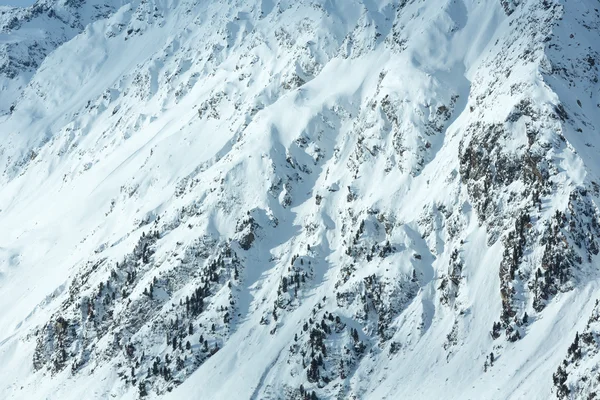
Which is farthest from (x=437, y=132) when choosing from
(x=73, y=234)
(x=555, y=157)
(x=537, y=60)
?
(x=73, y=234)

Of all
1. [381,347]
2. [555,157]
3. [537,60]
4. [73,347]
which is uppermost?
[537,60]

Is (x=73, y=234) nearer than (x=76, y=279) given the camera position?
No

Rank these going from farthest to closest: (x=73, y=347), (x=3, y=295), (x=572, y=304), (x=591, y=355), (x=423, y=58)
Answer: (x=3, y=295)
(x=423, y=58)
(x=73, y=347)
(x=572, y=304)
(x=591, y=355)

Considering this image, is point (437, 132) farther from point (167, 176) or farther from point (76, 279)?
point (76, 279)

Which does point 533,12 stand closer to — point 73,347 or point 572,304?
point 572,304

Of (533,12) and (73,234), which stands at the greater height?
(533,12)

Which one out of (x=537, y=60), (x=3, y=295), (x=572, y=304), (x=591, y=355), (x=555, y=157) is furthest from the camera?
(x=3, y=295)
